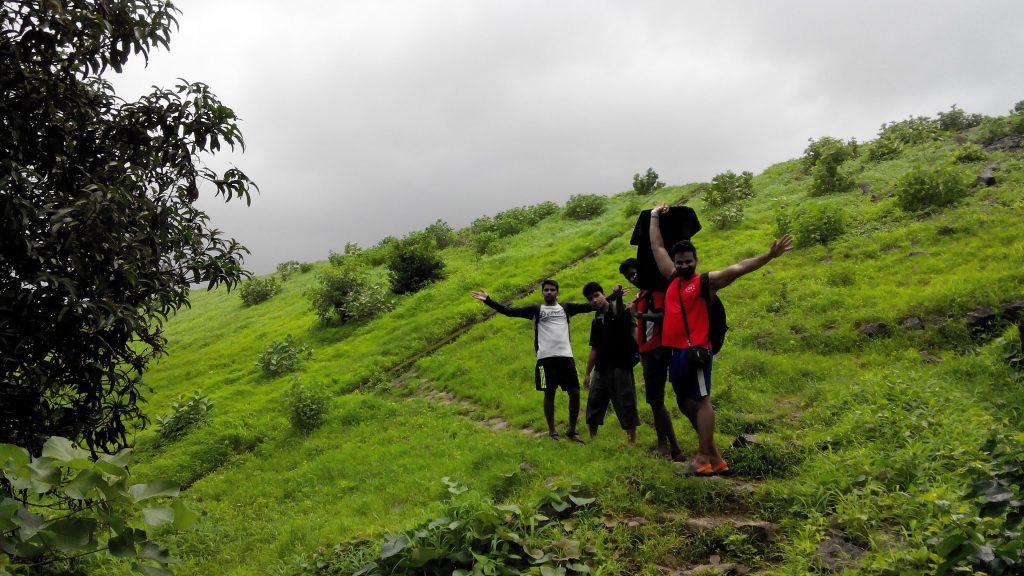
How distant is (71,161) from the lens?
20.3 feet

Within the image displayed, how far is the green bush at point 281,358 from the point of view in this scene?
18062 millimetres

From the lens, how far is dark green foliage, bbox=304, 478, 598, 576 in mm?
4938

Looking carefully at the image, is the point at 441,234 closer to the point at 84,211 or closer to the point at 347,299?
the point at 347,299

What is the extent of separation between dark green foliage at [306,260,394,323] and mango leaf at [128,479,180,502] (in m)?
20.0

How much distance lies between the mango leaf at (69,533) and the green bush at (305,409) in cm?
1155

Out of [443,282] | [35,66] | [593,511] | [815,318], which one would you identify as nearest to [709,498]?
[593,511]

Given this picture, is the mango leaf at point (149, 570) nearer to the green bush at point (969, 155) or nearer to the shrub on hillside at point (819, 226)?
the shrub on hillside at point (819, 226)

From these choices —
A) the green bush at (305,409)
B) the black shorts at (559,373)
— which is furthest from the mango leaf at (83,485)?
the green bush at (305,409)

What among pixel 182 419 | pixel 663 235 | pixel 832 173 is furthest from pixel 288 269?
pixel 663 235

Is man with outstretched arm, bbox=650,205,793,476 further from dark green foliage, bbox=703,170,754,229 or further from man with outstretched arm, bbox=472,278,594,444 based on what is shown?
dark green foliage, bbox=703,170,754,229

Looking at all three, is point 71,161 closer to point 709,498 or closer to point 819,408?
point 709,498


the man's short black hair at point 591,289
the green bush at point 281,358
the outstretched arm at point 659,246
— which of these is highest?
the outstretched arm at point 659,246

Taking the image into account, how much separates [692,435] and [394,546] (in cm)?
500

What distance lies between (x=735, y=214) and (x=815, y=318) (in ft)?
37.6
